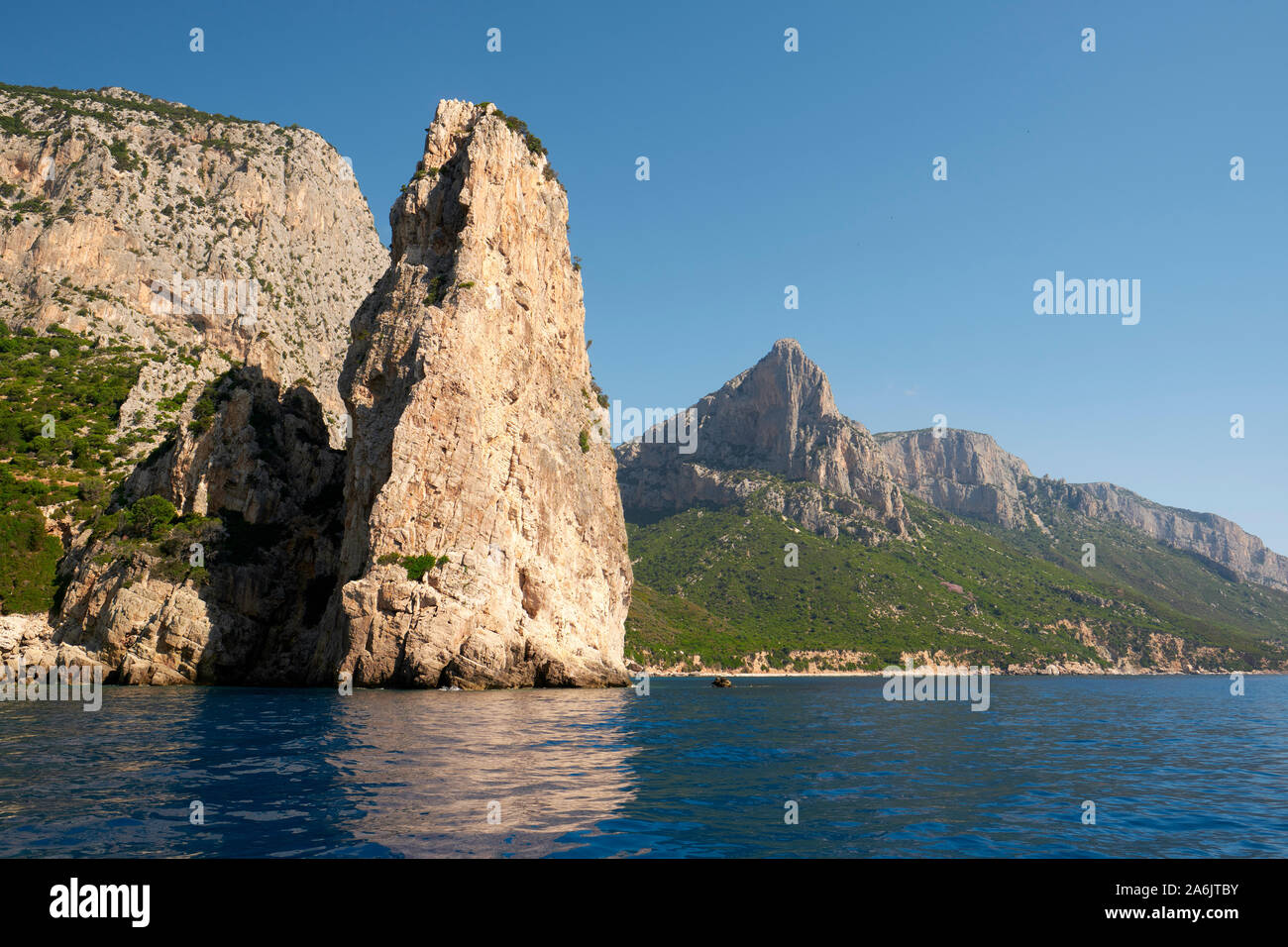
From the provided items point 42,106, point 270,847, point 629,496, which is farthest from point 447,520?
point 629,496

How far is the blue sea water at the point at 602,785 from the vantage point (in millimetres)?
12227

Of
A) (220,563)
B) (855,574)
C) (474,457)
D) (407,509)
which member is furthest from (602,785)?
(855,574)

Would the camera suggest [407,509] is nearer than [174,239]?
Yes

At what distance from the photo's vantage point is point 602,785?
17.3 meters

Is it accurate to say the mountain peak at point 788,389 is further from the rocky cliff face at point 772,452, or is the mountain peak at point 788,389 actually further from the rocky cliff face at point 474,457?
the rocky cliff face at point 474,457

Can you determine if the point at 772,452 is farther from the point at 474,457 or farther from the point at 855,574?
the point at 474,457

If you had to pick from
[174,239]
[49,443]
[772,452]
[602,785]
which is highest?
[174,239]

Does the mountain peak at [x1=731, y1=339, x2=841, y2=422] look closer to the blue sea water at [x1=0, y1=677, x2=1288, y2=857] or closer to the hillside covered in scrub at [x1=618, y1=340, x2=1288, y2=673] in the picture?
the hillside covered in scrub at [x1=618, y1=340, x2=1288, y2=673]

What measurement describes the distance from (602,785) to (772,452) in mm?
156978

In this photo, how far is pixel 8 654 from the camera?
159 feet

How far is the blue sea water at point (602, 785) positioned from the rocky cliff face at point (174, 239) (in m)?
56.4

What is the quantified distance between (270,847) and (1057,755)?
2372 cm

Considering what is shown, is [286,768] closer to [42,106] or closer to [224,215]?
[224,215]

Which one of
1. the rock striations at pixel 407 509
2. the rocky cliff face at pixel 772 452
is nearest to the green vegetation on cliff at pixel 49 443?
the rock striations at pixel 407 509
